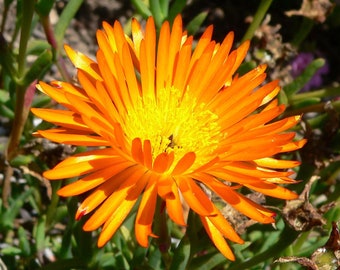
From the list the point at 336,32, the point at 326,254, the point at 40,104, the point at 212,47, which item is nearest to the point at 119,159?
the point at 212,47

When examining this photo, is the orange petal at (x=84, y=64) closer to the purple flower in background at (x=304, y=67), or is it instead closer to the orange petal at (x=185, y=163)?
the orange petal at (x=185, y=163)

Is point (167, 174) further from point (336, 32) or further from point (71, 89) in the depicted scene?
point (336, 32)

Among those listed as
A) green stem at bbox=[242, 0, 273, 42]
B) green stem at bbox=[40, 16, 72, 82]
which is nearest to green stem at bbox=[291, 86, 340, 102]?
green stem at bbox=[242, 0, 273, 42]

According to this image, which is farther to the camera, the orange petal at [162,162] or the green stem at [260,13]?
the green stem at [260,13]

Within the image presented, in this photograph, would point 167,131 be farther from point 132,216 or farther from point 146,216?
point 146,216

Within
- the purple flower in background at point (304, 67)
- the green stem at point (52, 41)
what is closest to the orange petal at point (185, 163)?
the green stem at point (52, 41)

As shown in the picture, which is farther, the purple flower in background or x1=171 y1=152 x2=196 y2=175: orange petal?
the purple flower in background

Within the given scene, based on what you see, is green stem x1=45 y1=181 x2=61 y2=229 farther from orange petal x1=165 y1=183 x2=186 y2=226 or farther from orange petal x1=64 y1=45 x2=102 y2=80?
orange petal x1=165 y1=183 x2=186 y2=226
